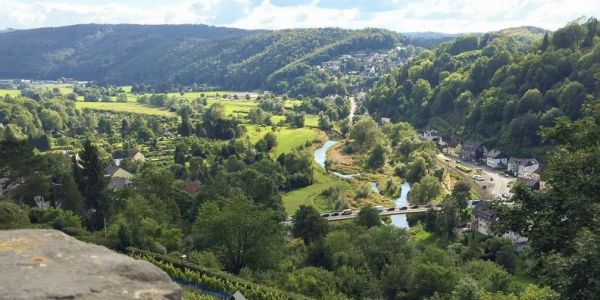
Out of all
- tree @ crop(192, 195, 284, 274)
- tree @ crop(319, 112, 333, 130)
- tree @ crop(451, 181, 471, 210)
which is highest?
tree @ crop(192, 195, 284, 274)

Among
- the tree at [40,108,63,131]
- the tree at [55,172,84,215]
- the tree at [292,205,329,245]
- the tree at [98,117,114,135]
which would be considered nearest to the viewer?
the tree at [55,172,84,215]

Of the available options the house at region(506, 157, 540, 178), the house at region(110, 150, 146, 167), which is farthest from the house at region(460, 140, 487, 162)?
the house at region(110, 150, 146, 167)

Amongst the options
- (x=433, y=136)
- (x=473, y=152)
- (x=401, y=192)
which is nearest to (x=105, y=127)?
(x=433, y=136)

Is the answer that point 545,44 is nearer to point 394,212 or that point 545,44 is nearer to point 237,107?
point 394,212

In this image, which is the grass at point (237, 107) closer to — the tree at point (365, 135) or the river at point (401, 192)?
the river at point (401, 192)

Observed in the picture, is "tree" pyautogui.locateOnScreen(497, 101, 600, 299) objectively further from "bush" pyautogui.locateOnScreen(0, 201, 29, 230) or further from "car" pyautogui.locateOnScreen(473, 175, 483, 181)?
"car" pyautogui.locateOnScreen(473, 175, 483, 181)

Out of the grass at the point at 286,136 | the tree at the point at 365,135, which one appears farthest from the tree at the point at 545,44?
the grass at the point at 286,136

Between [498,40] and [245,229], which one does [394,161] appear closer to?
[245,229]
